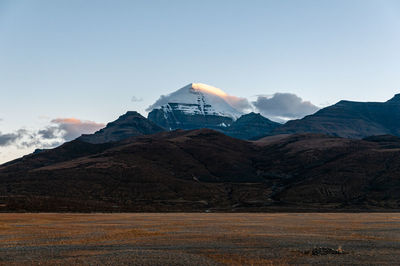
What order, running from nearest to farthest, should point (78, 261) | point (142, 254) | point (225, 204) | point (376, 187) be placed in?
point (78, 261) → point (142, 254) → point (225, 204) → point (376, 187)

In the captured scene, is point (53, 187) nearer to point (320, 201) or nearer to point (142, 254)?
point (320, 201)

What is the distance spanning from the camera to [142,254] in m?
37.7

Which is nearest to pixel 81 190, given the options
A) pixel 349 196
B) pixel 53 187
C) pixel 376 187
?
pixel 53 187

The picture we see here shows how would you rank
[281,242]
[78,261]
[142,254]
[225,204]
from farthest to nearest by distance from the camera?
[225,204] → [281,242] → [142,254] → [78,261]

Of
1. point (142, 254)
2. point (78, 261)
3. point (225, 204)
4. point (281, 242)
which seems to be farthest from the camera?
point (225, 204)

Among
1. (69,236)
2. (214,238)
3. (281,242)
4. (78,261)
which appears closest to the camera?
(78,261)

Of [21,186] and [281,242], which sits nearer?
[281,242]

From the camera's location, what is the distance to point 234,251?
39.8m

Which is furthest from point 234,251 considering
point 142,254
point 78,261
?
point 78,261

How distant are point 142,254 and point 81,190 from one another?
541 ft

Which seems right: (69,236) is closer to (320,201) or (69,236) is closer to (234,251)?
(234,251)

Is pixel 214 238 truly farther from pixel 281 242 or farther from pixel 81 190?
pixel 81 190

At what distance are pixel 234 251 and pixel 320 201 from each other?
157 meters

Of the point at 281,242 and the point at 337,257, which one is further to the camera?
the point at 281,242
